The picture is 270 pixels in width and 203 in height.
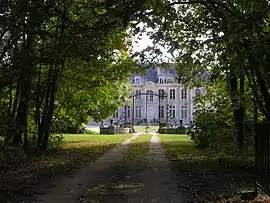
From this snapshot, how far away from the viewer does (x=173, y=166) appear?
55.0 ft

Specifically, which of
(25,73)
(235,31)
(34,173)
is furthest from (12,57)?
(235,31)

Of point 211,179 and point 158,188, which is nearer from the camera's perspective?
point 158,188

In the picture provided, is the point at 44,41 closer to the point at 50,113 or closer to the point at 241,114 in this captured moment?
the point at 50,113

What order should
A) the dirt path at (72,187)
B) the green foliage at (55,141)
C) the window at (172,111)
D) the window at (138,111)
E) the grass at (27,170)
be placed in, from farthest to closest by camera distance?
the window at (138,111)
the window at (172,111)
the green foliage at (55,141)
the grass at (27,170)
the dirt path at (72,187)

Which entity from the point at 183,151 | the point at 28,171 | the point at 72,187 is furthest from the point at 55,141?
the point at 72,187

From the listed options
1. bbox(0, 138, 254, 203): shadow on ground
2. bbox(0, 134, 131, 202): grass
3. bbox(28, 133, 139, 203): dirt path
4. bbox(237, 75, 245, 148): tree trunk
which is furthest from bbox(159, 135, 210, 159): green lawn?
bbox(28, 133, 139, 203): dirt path

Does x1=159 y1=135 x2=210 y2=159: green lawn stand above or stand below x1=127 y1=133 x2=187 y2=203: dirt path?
above

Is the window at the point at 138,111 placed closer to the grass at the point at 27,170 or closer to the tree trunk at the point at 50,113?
the tree trunk at the point at 50,113

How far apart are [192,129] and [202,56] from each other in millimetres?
14123

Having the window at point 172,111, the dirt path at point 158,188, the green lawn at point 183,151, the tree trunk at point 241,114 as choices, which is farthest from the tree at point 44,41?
the window at point 172,111

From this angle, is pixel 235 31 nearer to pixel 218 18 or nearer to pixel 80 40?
pixel 218 18

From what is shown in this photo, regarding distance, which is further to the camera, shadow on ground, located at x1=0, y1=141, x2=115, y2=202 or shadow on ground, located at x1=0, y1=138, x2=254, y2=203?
shadow on ground, located at x1=0, y1=141, x2=115, y2=202

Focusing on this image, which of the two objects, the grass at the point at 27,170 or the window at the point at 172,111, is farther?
the window at the point at 172,111

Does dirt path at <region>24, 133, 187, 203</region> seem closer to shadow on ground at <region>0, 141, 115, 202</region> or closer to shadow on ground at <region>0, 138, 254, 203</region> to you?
shadow on ground at <region>0, 138, 254, 203</region>
